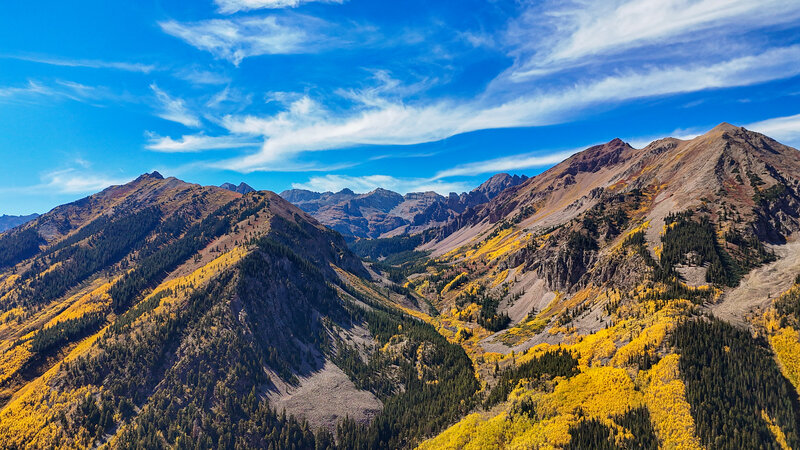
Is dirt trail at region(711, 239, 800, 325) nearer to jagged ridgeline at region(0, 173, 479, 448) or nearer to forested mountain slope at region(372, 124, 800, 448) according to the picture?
forested mountain slope at region(372, 124, 800, 448)

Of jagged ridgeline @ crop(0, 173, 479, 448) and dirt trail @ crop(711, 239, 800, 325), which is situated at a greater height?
dirt trail @ crop(711, 239, 800, 325)

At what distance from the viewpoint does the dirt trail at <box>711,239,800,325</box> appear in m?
84.8

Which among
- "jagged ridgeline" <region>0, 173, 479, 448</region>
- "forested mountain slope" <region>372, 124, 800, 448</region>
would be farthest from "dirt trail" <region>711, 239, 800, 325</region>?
"jagged ridgeline" <region>0, 173, 479, 448</region>

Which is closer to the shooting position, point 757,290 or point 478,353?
point 757,290

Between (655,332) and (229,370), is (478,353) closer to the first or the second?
(655,332)

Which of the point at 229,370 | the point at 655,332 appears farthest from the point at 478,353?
the point at 229,370

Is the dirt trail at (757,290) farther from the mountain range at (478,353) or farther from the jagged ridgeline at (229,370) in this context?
the jagged ridgeline at (229,370)

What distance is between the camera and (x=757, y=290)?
9106 centimetres

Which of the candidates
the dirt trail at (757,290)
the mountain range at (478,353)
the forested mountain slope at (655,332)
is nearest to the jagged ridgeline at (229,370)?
the mountain range at (478,353)

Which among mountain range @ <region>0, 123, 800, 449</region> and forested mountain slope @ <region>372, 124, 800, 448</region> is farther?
mountain range @ <region>0, 123, 800, 449</region>

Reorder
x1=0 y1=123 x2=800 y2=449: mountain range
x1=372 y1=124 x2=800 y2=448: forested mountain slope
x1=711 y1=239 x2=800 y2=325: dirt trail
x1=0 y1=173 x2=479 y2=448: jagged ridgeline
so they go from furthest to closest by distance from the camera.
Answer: x1=0 y1=173 x2=479 y2=448: jagged ridgeline → x1=711 y1=239 x2=800 y2=325: dirt trail → x1=0 y1=123 x2=800 y2=449: mountain range → x1=372 y1=124 x2=800 y2=448: forested mountain slope

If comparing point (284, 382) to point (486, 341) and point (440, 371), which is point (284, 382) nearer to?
point (440, 371)

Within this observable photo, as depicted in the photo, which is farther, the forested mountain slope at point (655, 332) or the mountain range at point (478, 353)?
the mountain range at point (478, 353)

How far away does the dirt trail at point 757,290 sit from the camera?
84.8 meters
